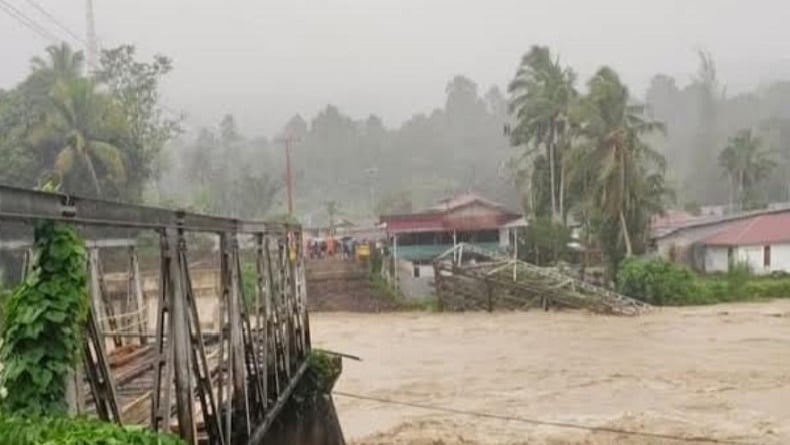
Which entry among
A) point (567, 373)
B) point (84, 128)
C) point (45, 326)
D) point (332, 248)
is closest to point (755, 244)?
point (332, 248)

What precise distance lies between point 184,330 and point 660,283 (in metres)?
38.4

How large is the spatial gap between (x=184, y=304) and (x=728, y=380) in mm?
20823

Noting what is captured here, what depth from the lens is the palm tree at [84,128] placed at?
4119 centimetres

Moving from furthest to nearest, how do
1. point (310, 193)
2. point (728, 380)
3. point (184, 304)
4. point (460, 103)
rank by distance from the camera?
point (460, 103) < point (310, 193) < point (728, 380) < point (184, 304)

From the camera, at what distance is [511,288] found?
136 feet

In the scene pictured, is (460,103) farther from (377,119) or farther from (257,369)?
(257,369)

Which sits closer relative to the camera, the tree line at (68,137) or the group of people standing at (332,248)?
the tree line at (68,137)

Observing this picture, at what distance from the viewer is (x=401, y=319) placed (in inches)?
1582

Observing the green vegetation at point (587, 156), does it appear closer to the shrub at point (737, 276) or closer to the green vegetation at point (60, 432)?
the shrub at point (737, 276)

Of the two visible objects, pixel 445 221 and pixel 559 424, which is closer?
pixel 559 424

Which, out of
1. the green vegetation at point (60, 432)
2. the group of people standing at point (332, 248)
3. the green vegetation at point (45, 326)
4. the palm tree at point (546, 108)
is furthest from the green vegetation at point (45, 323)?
the palm tree at point (546, 108)

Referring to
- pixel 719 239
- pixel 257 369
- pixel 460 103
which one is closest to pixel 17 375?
pixel 257 369

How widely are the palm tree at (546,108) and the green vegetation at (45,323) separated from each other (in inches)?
1847

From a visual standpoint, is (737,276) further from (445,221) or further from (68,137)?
(68,137)
